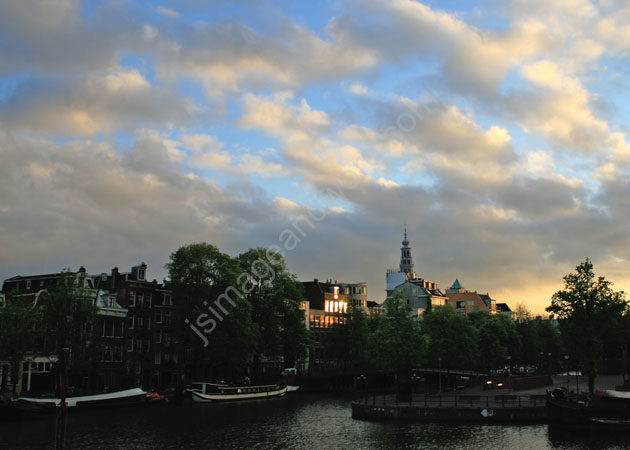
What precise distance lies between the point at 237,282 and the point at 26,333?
3560cm

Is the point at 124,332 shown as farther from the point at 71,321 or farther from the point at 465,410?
the point at 465,410

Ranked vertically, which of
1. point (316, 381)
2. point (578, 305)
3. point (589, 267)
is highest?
point (589, 267)

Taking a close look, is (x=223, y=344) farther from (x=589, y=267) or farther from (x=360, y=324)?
(x=589, y=267)

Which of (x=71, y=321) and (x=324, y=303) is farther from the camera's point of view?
(x=324, y=303)

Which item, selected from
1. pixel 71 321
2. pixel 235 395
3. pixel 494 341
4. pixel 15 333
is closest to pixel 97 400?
pixel 71 321

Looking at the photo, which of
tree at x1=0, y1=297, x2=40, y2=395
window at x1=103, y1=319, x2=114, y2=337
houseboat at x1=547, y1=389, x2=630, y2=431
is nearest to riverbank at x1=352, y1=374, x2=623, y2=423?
houseboat at x1=547, y1=389, x2=630, y2=431

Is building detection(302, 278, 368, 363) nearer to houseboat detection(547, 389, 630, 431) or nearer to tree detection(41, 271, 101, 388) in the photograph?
tree detection(41, 271, 101, 388)

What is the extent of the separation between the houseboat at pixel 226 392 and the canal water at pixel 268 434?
1370 centimetres

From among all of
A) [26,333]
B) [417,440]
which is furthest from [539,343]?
[26,333]

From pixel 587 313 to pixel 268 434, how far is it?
1501 inches

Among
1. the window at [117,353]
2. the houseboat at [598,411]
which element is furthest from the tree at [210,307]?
the houseboat at [598,411]

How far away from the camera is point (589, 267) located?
6962cm

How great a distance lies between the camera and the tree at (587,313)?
67250 millimetres

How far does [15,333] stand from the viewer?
229ft
